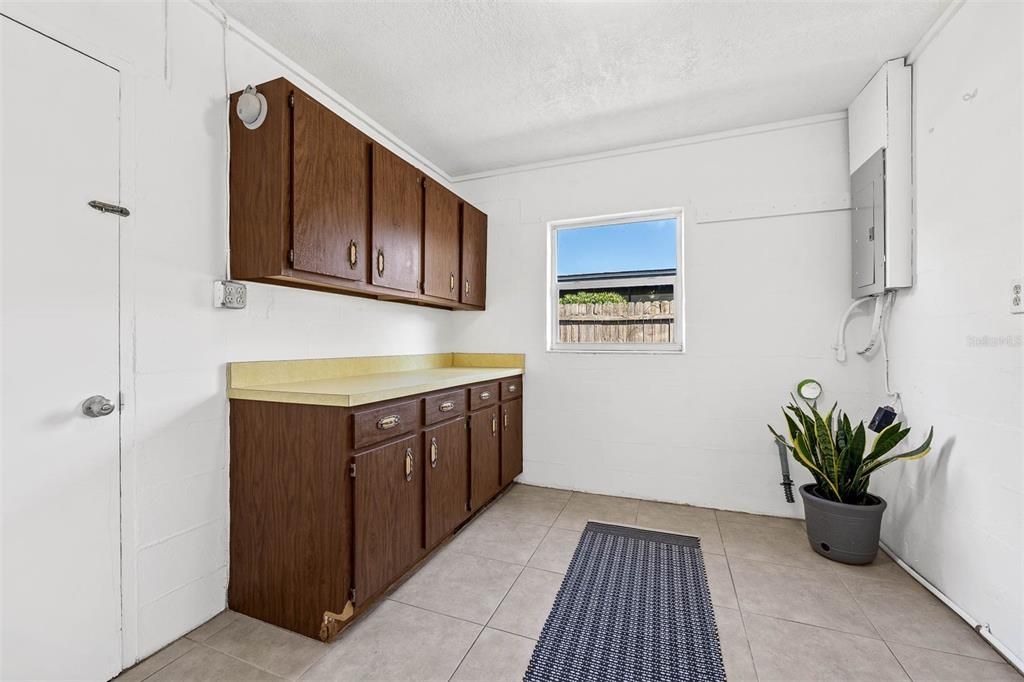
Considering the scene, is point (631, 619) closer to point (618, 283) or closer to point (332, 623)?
point (332, 623)

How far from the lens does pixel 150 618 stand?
5.19 feet

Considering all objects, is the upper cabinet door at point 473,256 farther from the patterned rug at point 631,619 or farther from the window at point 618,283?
the patterned rug at point 631,619

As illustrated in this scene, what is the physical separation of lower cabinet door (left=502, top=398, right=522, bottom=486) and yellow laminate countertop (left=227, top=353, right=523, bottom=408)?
10.7 inches

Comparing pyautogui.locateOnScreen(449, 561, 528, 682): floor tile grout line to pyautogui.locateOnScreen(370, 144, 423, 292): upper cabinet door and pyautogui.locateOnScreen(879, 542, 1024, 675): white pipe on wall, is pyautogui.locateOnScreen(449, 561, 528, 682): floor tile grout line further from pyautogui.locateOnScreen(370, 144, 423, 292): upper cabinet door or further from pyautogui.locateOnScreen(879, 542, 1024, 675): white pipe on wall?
pyautogui.locateOnScreen(879, 542, 1024, 675): white pipe on wall

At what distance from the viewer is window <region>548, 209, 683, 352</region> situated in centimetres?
317

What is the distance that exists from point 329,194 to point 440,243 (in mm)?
1022

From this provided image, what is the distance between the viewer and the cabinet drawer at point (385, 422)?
5.60 ft

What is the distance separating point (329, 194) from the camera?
1.96m

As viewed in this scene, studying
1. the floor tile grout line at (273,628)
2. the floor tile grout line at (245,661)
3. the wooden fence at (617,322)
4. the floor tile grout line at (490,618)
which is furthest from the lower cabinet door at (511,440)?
the floor tile grout line at (245,661)

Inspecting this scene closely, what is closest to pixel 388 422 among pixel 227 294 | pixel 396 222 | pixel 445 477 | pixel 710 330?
pixel 445 477

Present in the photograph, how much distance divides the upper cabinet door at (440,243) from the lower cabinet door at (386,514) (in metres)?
1.16

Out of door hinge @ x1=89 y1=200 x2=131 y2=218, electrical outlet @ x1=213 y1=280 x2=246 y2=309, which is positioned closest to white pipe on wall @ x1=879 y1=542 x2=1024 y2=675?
electrical outlet @ x1=213 y1=280 x2=246 y2=309

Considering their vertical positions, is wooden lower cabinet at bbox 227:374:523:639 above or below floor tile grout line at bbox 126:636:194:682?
above

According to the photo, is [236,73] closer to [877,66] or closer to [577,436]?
[577,436]
